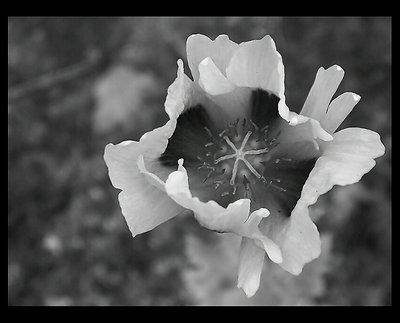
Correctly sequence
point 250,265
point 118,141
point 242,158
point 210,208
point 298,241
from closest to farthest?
point 210,208 → point 298,241 → point 250,265 → point 242,158 → point 118,141

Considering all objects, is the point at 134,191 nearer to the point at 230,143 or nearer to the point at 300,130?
the point at 230,143

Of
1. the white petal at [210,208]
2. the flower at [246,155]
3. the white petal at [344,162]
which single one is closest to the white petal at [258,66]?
the flower at [246,155]

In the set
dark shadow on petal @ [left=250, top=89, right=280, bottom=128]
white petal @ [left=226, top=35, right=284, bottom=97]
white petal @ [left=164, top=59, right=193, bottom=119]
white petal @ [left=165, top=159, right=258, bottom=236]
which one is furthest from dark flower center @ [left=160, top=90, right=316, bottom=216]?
white petal @ [left=165, top=159, right=258, bottom=236]

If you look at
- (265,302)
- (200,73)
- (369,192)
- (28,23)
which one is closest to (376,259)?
(369,192)

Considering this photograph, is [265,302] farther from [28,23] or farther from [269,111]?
[28,23]

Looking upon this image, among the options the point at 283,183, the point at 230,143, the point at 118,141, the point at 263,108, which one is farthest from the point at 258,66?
the point at 118,141

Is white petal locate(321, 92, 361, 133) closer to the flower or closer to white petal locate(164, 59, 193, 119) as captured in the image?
the flower
